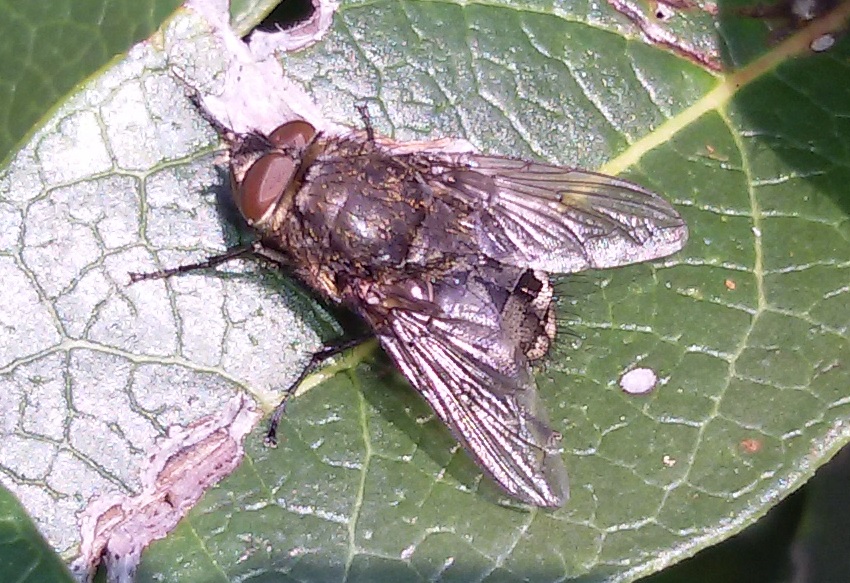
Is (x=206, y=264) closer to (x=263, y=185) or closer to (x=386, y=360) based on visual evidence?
(x=263, y=185)

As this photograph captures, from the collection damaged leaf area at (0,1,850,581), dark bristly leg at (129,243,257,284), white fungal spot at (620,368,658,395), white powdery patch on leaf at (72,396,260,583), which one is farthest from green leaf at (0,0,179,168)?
white fungal spot at (620,368,658,395)

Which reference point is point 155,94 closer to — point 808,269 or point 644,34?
point 644,34

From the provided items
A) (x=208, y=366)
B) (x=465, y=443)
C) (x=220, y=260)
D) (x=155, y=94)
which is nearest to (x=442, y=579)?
(x=465, y=443)

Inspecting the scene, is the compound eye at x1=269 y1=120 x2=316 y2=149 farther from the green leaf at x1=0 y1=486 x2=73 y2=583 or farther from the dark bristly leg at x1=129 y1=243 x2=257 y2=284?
the green leaf at x1=0 y1=486 x2=73 y2=583

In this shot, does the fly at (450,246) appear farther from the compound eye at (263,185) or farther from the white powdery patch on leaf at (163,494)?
the white powdery patch on leaf at (163,494)

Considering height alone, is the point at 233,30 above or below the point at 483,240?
above

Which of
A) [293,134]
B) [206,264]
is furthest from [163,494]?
[293,134]

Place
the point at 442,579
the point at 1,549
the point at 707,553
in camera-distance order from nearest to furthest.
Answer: the point at 1,549
the point at 442,579
the point at 707,553
